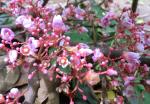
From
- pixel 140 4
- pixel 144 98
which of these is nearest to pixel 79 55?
pixel 144 98

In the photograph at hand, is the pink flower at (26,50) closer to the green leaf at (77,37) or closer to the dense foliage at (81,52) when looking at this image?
the dense foliage at (81,52)

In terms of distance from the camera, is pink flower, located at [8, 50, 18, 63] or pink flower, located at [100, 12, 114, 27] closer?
pink flower, located at [8, 50, 18, 63]

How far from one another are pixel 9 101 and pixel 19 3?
0.42 metres

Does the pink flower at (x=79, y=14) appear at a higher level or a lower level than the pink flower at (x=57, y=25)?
lower

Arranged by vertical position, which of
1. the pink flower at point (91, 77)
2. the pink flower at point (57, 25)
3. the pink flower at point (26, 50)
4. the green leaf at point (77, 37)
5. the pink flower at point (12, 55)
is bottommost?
the pink flower at point (91, 77)

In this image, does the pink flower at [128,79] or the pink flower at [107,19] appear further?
the pink flower at [107,19]

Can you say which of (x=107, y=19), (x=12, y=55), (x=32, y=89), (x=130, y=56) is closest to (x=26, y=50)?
(x=12, y=55)

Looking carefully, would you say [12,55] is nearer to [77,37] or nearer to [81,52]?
[81,52]

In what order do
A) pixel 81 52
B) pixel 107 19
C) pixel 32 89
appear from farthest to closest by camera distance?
pixel 107 19, pixel 32 89, pixel 81 52

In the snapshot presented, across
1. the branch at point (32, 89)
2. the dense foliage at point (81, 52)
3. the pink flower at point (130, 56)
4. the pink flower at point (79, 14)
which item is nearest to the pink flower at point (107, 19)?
the dense foliage at point (81, 52)

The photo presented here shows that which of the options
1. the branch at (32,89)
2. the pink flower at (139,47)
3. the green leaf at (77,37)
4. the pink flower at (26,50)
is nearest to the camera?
the pink flower at (26,50)

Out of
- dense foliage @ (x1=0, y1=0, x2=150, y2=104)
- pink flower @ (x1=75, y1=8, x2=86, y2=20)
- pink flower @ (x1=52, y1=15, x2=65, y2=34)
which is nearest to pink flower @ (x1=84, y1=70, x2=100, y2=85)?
dense foliage @ (x1=0, y1=0, x2=150, y2=104)

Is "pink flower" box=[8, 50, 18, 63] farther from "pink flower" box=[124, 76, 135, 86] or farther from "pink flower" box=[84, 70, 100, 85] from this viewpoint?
"pink flower" box=[124, 76, 135, 86]

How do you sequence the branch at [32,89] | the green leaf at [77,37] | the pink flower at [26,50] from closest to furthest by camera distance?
the pink flower at [26,50] < the branch at [32,89] < the green leaf at [77,37]
